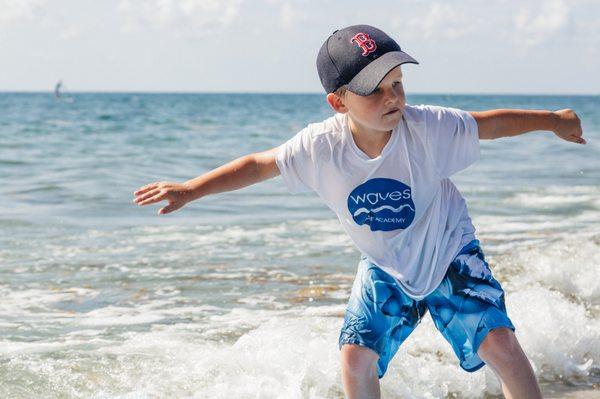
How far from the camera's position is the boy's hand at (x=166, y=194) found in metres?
3.44

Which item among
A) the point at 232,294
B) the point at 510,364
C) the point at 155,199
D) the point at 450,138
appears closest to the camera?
the point at 510,364

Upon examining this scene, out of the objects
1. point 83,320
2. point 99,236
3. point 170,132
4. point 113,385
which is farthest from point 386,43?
point 170,132

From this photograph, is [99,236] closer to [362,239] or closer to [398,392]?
[398,392]

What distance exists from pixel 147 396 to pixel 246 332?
46.8 inches

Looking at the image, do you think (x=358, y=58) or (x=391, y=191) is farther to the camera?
(x=391, y=191)

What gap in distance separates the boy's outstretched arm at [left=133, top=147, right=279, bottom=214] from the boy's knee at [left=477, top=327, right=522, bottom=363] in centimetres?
101


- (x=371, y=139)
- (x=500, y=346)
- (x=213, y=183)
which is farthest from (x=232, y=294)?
(x=500, y=346)

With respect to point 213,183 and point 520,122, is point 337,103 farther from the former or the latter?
point 520,122

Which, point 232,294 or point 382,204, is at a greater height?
point 382,204

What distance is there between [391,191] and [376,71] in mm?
463

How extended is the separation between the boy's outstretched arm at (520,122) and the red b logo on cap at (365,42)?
480mm

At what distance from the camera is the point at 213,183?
3.54 meters

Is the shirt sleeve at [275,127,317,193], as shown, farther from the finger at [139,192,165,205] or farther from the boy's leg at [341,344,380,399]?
the boy's leg at [341,344,380,399]

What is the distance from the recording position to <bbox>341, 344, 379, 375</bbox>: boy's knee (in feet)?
11.5
